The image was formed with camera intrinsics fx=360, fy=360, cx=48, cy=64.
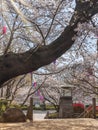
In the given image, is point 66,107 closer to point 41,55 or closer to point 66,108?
point 66,108

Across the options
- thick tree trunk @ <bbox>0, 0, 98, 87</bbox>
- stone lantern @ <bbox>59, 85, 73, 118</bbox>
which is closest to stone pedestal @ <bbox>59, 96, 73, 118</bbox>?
stone lantern @ <bbox>59, 85, 73, 118</bbox>

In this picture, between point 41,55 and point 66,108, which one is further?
point 66,108

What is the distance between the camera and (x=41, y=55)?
31.9 ft

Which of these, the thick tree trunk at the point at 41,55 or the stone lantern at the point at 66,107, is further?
the stone lantern at the point at 66,107

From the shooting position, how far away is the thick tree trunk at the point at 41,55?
941cm

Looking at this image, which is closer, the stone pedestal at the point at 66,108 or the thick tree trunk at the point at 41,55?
the thick tree trunk at the point at 41,55

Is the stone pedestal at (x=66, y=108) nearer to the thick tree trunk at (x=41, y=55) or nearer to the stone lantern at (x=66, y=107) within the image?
the stone lantern at (x=66, y=107)

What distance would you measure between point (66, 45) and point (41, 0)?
247cm

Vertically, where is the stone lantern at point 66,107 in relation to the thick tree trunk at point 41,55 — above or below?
below

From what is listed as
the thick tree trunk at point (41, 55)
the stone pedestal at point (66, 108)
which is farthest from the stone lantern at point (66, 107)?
the thick tree trunk at point (41, 55)

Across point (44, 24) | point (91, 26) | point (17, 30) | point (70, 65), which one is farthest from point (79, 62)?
point (91, 26)

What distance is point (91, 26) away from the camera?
10203 mm

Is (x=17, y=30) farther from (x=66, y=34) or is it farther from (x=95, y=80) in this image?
(x=95, y=80)

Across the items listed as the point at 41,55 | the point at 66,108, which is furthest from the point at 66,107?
the point at 41,55
